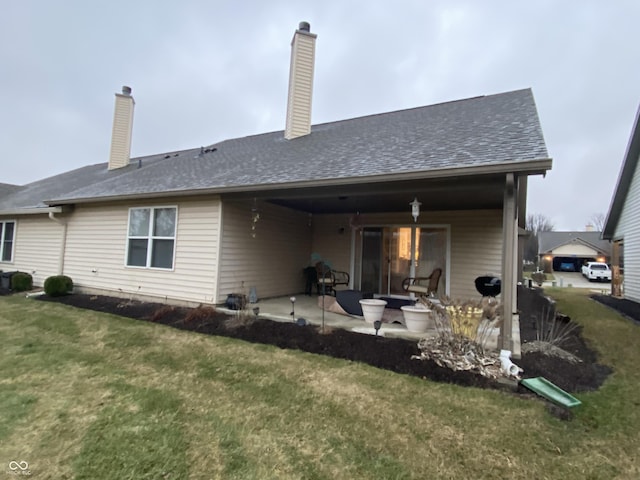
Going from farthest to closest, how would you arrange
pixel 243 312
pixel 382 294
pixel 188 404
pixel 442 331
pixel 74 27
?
pixel 74 27, pixel 382 294, pixel 243 312, pixel 442 331, pixel 188 404

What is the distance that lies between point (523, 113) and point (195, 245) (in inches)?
272

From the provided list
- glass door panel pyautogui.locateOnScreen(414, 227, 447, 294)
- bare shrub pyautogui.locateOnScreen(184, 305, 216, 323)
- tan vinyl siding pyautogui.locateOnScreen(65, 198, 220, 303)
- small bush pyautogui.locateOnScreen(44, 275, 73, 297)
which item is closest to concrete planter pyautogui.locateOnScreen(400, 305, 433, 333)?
glass door panel pyautogui.locateOnScreen(414, 227, 447, 294)

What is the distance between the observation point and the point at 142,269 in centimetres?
731

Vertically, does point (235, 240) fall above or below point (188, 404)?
above

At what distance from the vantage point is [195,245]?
21.9ft

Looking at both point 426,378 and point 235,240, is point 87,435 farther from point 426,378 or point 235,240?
point 235,240

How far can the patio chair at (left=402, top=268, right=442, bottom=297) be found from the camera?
699 centimetres

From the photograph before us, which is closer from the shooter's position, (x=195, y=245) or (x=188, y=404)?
(x=188, y=404)

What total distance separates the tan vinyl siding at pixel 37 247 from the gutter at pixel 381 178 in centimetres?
321

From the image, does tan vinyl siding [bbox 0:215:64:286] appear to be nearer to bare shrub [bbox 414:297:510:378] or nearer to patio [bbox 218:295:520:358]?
patio [bbox 218:295:520:358]

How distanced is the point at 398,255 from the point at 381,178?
400 cm

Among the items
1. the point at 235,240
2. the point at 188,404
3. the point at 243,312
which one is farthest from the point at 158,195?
the point at 188,404

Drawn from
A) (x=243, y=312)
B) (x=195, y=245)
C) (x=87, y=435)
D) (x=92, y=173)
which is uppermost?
(x=92, y=173)

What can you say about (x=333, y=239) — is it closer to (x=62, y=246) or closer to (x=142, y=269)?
(x=142, y=269)
